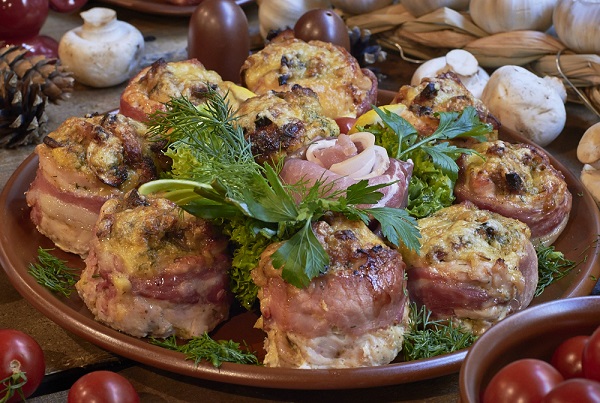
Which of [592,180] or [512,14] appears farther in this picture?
[512,14]

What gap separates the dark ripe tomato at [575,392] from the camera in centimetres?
149

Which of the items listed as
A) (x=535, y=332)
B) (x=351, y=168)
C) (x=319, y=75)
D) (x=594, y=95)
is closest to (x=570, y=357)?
(x=535, y=332)

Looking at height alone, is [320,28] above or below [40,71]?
above

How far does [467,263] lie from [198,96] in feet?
4.50

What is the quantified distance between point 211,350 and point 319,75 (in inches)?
60.2

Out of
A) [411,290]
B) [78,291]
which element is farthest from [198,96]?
[411,290]

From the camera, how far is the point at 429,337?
2.41 metres

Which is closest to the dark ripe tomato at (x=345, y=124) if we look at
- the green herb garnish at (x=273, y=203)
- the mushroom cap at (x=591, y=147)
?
the green herb garnish at (x=273, y=203)

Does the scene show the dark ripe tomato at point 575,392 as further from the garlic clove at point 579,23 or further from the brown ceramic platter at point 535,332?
the garlic clove at point 579,23

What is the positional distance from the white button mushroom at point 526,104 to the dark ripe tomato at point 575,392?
244 cm

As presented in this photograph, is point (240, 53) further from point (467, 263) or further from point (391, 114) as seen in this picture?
point (467, 263)

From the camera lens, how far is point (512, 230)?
2588 mm

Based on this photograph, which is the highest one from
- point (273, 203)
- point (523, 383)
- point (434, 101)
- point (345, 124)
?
point (523, 383)

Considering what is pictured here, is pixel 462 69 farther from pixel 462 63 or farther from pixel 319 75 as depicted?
pixel 319 75
